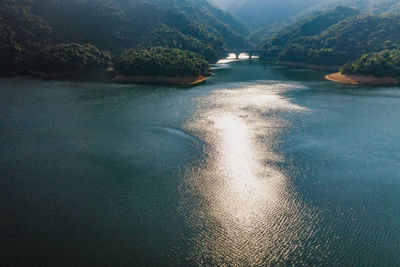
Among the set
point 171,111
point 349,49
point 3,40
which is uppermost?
point 3,40

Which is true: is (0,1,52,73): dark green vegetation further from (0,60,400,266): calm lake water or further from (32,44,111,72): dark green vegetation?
(0,60,400,266): calm lake water

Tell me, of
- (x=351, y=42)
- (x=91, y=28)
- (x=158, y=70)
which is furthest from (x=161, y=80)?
(x=351, y=42)

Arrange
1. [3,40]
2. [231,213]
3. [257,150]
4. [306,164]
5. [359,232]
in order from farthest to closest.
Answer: [3,40]
[257,150]
[306,164]
[231,213]
[359,232]

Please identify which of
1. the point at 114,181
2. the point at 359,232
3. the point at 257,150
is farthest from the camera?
the point at 257,150

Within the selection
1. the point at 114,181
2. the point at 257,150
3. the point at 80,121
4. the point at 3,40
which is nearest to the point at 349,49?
the point at 257,150

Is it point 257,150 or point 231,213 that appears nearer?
point 231,213

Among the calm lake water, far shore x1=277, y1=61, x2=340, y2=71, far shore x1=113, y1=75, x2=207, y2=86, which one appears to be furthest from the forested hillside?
the calm lake water

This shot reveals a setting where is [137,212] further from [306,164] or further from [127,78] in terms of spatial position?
[127,78]

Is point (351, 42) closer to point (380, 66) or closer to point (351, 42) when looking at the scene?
point (351, 42)
